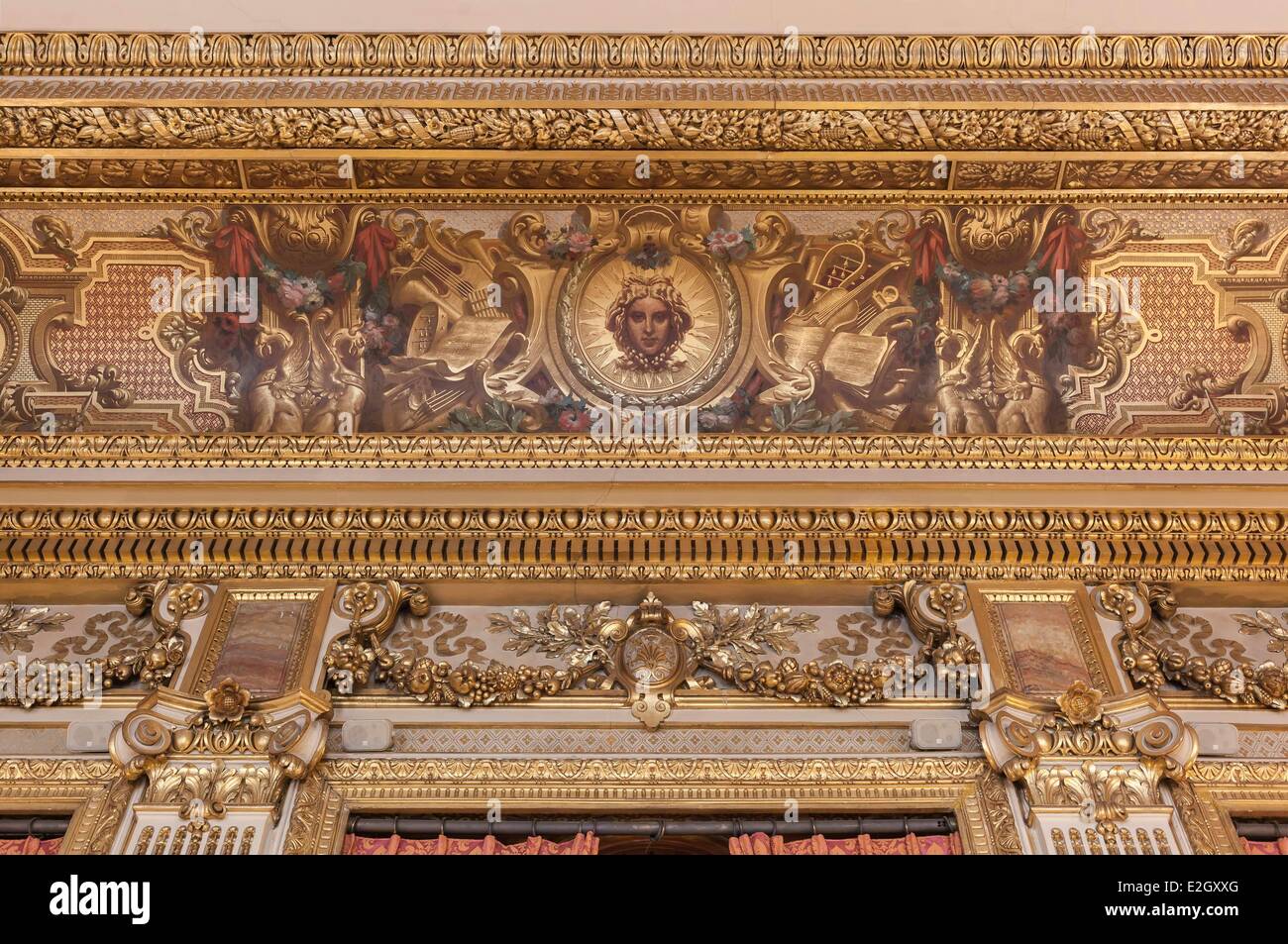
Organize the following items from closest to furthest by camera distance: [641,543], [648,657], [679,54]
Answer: [648,657] < [641,543] < [679,54]

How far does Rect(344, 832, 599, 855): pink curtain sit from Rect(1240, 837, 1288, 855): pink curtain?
222 centimetres

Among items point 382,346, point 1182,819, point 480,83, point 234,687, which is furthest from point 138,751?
point 1182,819

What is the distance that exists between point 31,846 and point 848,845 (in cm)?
277

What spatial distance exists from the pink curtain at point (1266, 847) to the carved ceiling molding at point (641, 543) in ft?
3.91

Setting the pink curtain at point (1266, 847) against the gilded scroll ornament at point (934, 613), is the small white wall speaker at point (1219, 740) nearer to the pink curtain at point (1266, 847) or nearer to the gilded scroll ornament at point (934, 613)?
the pink curtain at point (1266, 847)

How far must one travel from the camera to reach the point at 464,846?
4645 mm

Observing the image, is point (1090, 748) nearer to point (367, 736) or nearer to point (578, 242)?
point (367, 736)

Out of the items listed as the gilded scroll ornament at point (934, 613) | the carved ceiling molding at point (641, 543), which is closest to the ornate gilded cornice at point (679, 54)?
the carved ceiling molding at point (641, 543)

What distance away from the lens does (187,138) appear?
18.3 ft

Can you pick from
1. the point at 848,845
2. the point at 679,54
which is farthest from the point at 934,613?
the point at 679,54

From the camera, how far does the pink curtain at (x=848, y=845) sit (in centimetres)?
459

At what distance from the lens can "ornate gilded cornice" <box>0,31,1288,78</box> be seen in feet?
18.5

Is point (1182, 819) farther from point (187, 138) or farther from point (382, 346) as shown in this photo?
point (187, 138)

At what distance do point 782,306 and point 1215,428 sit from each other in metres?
1.92
